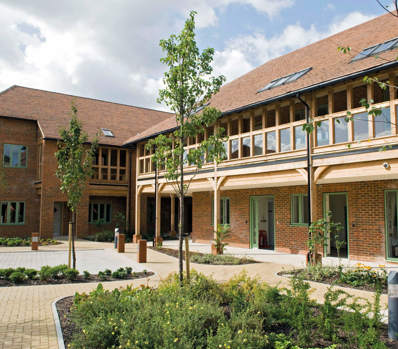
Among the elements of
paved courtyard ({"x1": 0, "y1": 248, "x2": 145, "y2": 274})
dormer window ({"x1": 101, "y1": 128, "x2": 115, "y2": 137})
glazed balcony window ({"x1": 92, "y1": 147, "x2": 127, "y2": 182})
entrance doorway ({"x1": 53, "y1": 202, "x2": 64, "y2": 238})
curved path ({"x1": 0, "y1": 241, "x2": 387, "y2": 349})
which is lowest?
paved courtyard ({"x1": 0, "y1": 248, "x2": 145, "y2": 274})

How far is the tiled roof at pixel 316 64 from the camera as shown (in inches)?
438

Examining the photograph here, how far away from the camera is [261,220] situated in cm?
1648

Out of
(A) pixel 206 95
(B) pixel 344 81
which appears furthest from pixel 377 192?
(A) pixel 206 95

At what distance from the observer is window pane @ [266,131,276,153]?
12.9 m

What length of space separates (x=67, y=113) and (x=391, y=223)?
21656mm

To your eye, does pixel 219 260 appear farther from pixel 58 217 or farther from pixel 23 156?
pixel 23 156

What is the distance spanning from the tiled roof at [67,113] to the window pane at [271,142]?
12.5 meters

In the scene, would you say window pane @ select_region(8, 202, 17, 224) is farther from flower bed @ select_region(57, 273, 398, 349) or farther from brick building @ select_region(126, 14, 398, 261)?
flower bed @ select_region(57, 273, 398, 349)

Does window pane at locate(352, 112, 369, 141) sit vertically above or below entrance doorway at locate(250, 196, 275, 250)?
above

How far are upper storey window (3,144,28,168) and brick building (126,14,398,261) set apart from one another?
11074 mm

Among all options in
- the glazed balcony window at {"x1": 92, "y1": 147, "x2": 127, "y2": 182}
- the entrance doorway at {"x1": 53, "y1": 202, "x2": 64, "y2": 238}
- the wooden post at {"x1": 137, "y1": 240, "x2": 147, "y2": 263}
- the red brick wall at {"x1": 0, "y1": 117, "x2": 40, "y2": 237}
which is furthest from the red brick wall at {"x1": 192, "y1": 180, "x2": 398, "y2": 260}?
the red brick wall at {"x1": 0, "y1": 117, "x2": 40, "y2": 237}

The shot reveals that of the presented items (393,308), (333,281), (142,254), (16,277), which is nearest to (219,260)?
(142,254)

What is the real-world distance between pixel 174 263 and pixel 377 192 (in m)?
6.90

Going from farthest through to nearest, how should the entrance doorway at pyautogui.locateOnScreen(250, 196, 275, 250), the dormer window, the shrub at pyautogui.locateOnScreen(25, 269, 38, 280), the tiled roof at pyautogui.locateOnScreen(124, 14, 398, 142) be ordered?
the dormer window < the entrance doorway at pyautogui.locateOnScreen(250, 196, 275, 250) < the tiled roof at pyautogui.locateOnScreen(124, 14, 398, 142) < the shrub at pyautogui.locateOnScreen(25, 269, 38, 280)
